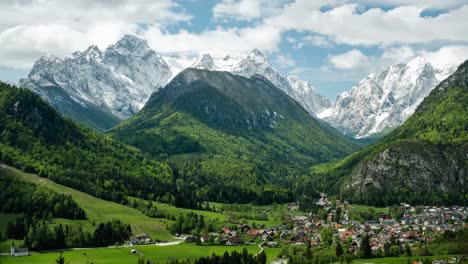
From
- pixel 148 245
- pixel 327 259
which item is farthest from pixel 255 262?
pixel 148 245

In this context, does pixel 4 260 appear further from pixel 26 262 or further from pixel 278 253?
pixel 278 253

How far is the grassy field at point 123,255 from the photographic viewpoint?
163875mm

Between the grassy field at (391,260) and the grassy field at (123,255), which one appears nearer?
the grassy field at (391,260)

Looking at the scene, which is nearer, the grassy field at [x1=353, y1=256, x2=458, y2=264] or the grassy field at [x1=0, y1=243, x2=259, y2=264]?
the grassy field at [x1=353, y1=256, x2=458, y2=264]

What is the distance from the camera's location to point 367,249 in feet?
564

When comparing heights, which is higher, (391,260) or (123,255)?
(123,255)

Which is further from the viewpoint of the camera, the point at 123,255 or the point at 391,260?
the point at 123,255

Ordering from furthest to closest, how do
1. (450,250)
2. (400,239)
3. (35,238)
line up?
(400,239), (35,238), (450,250)

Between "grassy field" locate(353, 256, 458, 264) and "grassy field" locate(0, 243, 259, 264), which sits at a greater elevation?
"grassy field" locate(0, 243, 259, 264)

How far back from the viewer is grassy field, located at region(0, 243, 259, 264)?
6452 inches

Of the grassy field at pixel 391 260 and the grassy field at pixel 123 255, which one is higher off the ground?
the grassy field at pixel 123 255

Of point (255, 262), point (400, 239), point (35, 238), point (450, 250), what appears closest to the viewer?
point (255, 262)

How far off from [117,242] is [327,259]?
73204 mm

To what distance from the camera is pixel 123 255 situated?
17350 cm
